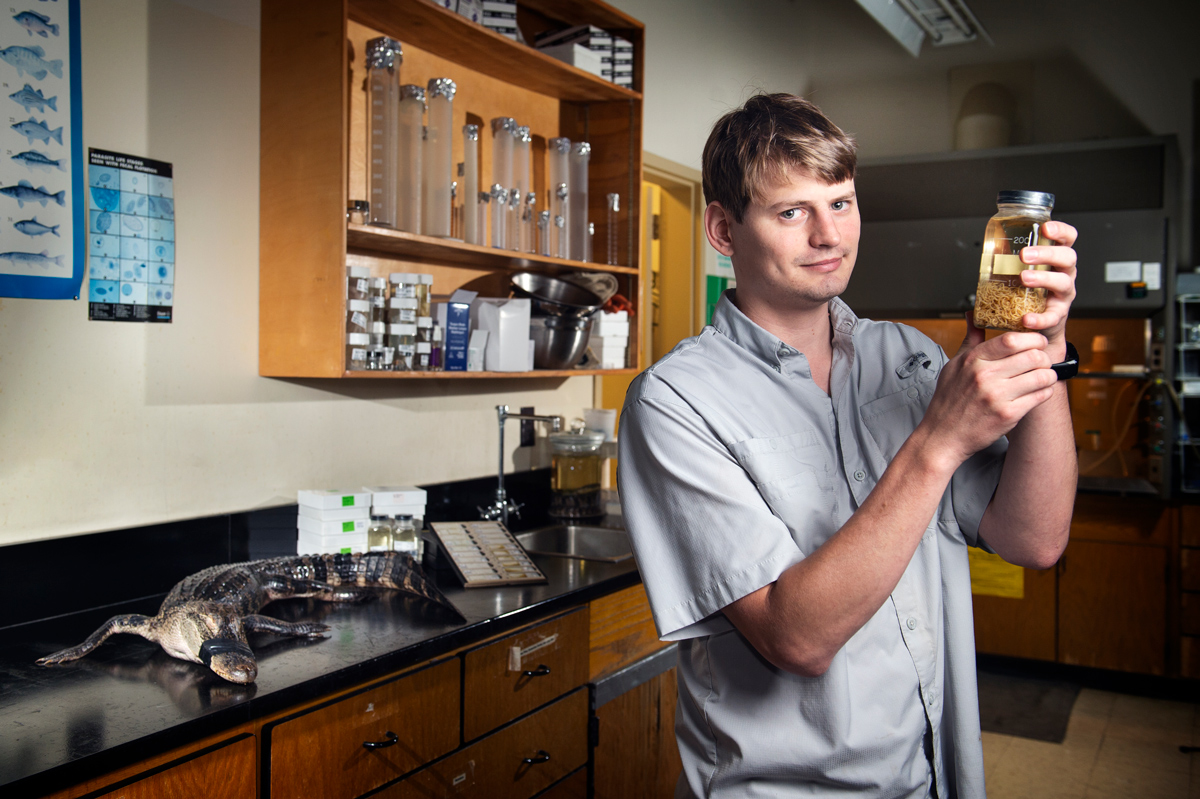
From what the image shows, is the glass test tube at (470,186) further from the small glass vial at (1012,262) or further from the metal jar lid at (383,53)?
the small glass vial at (1012,262)

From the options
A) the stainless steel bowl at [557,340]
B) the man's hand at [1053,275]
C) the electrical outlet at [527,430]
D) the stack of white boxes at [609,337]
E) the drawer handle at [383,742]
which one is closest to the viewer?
the man's hand at [1053,275]

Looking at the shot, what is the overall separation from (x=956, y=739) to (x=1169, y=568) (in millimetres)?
3611

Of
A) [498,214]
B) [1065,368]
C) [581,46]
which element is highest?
[581,46]

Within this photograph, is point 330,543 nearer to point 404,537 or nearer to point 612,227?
point 404,537

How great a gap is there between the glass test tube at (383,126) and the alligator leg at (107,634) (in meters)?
1.04

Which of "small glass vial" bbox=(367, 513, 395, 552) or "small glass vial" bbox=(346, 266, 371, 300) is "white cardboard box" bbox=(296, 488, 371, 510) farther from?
"small glass vial" bbox=(346, 266, 371, 300)

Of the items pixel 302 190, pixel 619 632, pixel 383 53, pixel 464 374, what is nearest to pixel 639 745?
pixel 619 632

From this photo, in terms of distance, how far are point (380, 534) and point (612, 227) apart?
1.36 meters

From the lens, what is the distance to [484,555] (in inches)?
87.8

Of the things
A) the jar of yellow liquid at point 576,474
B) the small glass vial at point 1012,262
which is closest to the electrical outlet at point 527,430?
the jar of yellow liquid at point 576,474

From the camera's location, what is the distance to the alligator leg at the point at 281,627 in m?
1.66

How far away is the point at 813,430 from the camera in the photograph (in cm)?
108

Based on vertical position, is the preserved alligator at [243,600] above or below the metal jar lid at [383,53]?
below

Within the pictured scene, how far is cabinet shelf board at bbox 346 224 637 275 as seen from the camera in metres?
2.17
